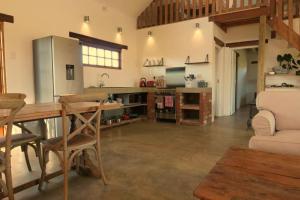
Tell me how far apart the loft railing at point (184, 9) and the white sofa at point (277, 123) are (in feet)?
11.7

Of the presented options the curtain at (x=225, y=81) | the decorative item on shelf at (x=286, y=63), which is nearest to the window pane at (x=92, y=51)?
the curtain at (x=225, y=81)

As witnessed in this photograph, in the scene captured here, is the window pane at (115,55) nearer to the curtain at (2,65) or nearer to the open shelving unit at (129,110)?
the open shelving unit at (129,110)

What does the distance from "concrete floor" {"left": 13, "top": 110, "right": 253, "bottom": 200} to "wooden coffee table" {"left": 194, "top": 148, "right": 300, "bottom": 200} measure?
2.24 ft

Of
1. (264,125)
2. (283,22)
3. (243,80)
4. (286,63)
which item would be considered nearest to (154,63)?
(283,22)

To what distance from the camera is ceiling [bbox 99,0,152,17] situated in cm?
551

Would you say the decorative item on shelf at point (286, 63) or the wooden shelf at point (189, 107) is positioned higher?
the decorative item on shelf at point (286, 63)

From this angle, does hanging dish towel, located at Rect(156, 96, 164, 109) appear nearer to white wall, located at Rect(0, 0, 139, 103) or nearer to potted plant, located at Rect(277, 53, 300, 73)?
white wall, located at Rect(0, 0, 139, 103)

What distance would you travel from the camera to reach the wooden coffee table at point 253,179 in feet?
3.31

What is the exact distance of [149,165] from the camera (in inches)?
103

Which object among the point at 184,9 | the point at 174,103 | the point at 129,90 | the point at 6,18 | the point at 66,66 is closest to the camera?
the point at 6,18

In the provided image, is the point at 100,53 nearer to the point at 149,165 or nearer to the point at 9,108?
the point at 149,165

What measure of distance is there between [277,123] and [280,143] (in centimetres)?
60

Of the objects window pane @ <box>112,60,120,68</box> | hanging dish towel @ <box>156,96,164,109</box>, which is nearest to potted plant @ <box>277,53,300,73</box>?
hanging dish towel @ <box>156,96,164,109</box>

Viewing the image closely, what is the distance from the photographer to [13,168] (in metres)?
2.53
